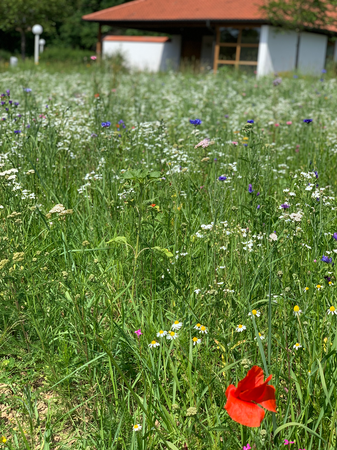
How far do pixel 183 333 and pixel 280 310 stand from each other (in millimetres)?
419

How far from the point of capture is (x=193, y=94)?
8984 millimetres

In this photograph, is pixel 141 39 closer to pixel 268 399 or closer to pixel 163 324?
pixel 163 324

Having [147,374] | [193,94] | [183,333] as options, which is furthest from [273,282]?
[193,94]

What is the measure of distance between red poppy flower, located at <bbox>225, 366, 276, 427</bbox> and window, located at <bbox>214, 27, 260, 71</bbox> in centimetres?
2466

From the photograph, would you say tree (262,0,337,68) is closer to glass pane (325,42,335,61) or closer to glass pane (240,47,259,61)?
glass pane (240,47,259,61)

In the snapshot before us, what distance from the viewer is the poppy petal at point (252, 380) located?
46.8 inches

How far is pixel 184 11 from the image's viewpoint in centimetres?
2584

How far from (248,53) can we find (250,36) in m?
0.88

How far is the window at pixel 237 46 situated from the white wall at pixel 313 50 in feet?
8.29

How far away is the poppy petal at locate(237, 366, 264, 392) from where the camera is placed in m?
1.19

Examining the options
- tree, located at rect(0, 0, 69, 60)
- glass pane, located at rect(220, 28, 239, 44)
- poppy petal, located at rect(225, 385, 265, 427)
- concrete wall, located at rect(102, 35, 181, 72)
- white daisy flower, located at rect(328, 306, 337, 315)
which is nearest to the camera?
poppy petal, located at rect(225, 385, 265, 427)

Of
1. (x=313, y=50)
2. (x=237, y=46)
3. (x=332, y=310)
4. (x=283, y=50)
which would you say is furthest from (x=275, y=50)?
(x=332, y=310)

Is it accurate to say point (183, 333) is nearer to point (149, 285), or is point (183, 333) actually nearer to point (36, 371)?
point (149, 285)

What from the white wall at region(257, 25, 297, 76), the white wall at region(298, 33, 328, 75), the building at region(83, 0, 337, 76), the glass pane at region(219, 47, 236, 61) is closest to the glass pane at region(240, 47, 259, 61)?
the building at region(83, 0, 337, 76)
